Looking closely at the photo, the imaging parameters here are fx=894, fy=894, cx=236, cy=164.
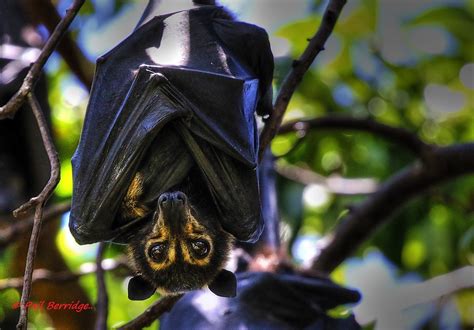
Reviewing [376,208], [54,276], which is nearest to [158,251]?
[54,276]

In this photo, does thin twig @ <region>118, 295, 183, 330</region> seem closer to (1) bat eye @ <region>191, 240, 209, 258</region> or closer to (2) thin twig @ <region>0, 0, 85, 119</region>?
(1) bat eye @ <region>191, 240, 209, 258</region>

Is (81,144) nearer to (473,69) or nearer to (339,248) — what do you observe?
(339,248)

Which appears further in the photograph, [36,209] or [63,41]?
[63,41]

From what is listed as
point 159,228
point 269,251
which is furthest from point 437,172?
point 159,228

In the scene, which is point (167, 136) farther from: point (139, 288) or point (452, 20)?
point (452, 20)

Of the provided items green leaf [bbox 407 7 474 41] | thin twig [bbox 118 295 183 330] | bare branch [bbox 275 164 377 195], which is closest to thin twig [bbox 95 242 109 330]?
thin twig [bbox 118 295 183 330]

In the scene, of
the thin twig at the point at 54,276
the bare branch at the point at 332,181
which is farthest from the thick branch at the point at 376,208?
the thin twig at the point at 54,276
